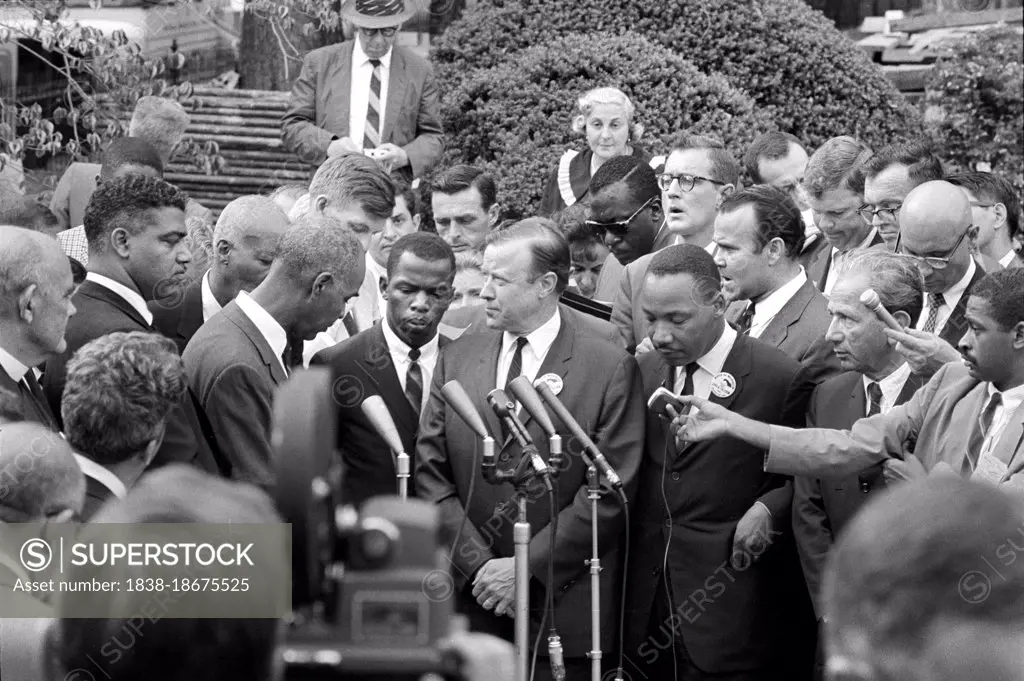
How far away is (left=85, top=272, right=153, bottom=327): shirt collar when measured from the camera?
5.46m

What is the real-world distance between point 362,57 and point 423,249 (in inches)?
152

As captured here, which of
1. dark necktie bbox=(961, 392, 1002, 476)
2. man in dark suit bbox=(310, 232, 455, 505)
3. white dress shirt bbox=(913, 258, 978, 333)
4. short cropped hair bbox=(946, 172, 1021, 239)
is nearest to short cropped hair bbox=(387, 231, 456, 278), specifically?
man in dark suit bbox=(310, 232, 455, 505)

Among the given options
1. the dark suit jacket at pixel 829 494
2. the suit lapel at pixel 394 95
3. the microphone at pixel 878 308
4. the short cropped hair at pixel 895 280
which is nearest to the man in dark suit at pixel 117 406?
the microphone at pixel 878 308

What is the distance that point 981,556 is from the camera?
1.79m

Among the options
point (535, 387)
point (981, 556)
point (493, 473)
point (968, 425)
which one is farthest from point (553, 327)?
point (981, 556)

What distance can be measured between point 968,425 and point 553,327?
1711 mm

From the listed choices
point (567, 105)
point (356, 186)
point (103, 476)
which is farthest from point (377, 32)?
point (103, 476)

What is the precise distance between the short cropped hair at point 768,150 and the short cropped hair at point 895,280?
2.45 meters

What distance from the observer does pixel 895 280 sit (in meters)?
5.61

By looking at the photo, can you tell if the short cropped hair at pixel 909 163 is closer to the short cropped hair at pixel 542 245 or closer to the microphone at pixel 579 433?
the short cropped hair at pixel 542 245

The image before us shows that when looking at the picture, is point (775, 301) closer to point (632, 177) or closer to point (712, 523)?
point (712, 523)

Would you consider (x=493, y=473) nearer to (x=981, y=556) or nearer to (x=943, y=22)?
(x=981, y=556)

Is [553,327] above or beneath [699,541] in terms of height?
above

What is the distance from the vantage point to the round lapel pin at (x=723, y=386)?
5.62 meters
